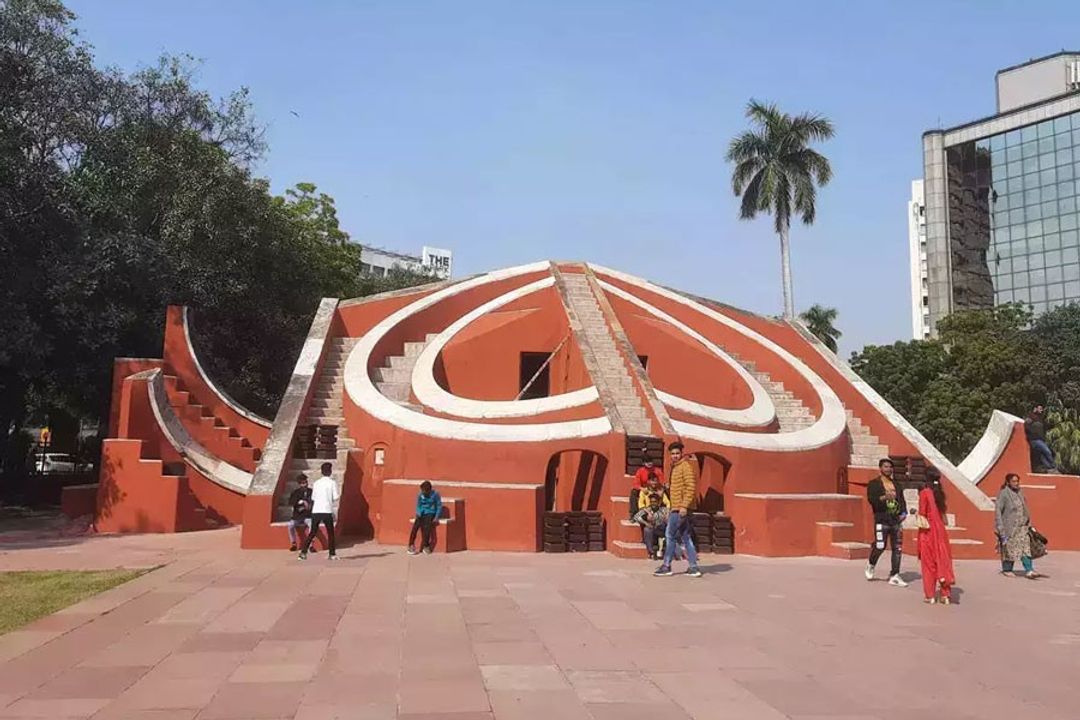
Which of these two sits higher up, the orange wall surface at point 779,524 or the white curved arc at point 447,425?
the white curved arc at point 447,425

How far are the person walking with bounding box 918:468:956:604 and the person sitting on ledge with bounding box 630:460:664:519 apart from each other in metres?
3.19

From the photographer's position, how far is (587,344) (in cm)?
1516

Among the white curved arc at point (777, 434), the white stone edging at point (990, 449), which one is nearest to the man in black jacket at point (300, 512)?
the white curved arc at point (777, 434)

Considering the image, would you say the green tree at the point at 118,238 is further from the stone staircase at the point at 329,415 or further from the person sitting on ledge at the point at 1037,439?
the person sitting on ledge at the point at 1037,439

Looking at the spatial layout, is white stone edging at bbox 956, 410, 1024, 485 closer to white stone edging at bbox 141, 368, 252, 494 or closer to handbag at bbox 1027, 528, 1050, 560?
handbag at bbox 1027, 528, 1050, 560

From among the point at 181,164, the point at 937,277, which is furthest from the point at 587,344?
the point at 937,277

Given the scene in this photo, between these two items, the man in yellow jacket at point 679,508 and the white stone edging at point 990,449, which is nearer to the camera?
the man in yellow jacket at point 679,508

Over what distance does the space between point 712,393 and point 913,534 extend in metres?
5.54

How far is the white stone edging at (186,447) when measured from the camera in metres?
14.8

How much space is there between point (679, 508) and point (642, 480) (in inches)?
76.8

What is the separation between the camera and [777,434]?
13023 millimetres

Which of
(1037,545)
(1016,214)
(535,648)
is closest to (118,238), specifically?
(535,648)

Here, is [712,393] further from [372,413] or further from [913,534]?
[372,413]

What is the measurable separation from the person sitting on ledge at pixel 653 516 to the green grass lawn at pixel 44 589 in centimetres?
575
